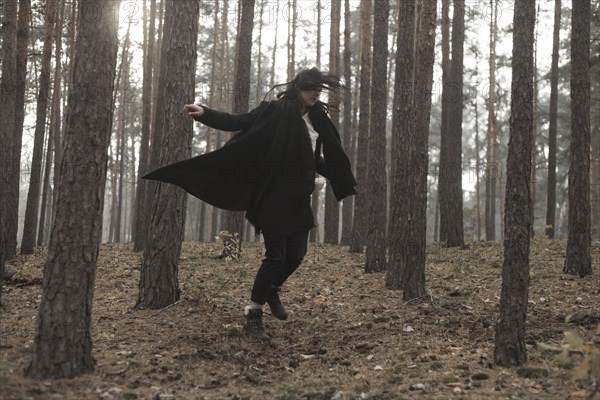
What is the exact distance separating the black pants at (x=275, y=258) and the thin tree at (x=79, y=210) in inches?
74.0

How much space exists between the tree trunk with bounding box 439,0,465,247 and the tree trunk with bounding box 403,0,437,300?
27.5 feet

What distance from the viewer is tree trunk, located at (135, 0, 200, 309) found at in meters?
6.61

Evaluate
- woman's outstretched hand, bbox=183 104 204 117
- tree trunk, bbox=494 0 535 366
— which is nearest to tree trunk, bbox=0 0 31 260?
woman's outstretched hand, bbox=183 104 204 117

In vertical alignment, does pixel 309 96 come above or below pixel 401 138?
below

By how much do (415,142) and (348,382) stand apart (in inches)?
170

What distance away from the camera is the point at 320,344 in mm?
5609

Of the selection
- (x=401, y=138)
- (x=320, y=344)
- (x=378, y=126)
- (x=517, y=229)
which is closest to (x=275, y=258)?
(x=320, y=344)

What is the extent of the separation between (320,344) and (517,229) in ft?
7.69

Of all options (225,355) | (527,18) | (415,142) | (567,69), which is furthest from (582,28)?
(567,69)

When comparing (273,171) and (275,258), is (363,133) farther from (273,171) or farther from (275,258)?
(275,258)

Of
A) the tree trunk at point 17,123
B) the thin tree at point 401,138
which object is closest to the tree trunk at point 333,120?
the thin tree at point 401,138

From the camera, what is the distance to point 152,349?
505 centimetres

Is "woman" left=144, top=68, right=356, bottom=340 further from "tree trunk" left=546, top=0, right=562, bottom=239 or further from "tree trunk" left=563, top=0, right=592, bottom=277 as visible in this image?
"tree trunk" left=546, top=0, right=562, bottom=239

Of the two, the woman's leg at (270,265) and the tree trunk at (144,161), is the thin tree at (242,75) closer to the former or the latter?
the tree trunk at (144,161)
